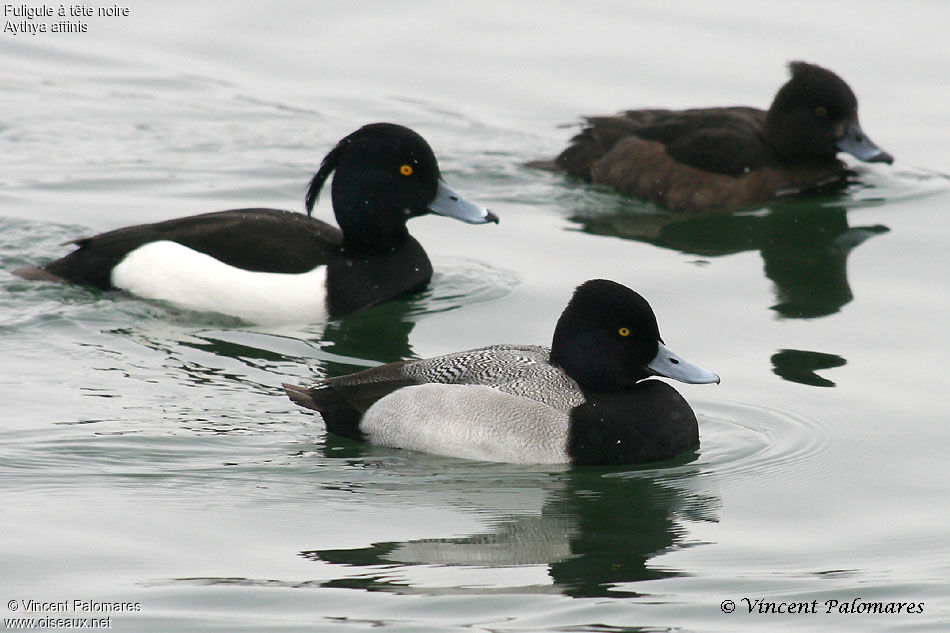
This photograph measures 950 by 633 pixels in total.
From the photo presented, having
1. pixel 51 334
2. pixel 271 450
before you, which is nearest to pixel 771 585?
pixel 271 450

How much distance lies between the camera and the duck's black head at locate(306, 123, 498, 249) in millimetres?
10867

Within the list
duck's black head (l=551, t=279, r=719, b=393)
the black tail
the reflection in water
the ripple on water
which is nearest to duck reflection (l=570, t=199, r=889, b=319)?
the reflection in water

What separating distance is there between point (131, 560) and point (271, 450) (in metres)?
1.49

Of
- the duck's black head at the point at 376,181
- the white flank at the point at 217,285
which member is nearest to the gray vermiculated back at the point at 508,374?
the white flank at the point at 217,285

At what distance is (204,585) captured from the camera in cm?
640

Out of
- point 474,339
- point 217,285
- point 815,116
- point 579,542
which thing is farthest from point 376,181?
point 579,542

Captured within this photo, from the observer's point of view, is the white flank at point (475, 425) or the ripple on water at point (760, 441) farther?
the ripple on water at point (760, 441)

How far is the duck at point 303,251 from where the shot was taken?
10.4m

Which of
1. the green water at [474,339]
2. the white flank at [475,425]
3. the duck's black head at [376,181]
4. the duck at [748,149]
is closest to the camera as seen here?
the green water at [474,339]

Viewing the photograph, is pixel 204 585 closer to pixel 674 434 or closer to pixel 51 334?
pixel 674 434

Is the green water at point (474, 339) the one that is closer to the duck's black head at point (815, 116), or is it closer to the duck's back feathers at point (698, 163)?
the duck's back feathers at point (698, 163)

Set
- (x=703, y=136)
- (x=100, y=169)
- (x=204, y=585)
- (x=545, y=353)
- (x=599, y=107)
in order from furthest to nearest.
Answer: (x=599, y=107) < (x=100, y=169) < (x=703, y=136) < (x=545, y=353) < (x=204, y=585)

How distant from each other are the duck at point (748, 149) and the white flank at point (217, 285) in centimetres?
343

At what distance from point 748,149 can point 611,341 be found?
5.22 meters
